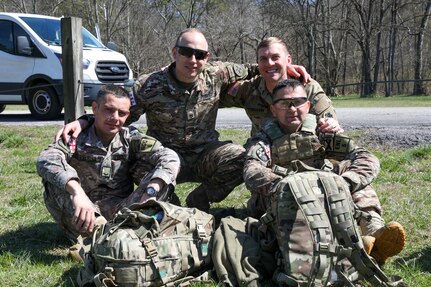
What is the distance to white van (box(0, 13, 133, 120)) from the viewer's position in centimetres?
1201

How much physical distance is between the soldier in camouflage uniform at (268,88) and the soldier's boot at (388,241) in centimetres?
107

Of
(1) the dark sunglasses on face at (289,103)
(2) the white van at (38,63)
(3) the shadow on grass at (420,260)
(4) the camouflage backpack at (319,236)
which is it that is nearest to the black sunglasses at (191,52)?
(1) the dark sunglasses on face at (289,103)

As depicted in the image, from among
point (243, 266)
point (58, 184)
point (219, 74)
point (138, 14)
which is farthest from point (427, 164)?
point (138, 14)

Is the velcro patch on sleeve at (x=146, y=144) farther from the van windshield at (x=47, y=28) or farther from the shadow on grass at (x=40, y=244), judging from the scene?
the van windshield at (x=47, y=28)

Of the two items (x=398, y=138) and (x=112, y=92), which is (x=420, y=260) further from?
(x=398, y=138)

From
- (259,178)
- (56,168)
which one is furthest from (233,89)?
(56,168)

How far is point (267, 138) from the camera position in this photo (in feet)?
12.4

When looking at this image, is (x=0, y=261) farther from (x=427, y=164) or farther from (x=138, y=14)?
(x=138, y=14)

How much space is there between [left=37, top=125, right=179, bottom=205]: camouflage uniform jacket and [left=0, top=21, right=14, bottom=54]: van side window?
9.35 meters

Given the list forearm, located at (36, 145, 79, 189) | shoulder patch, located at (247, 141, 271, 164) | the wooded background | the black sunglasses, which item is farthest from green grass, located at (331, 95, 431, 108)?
forearm, located at (36, 145, 79, 189)

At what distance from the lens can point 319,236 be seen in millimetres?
2807

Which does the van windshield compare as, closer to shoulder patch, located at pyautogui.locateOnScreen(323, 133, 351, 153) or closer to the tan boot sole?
the tan boot sole

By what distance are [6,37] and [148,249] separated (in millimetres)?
10933

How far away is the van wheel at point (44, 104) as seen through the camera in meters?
12.0
